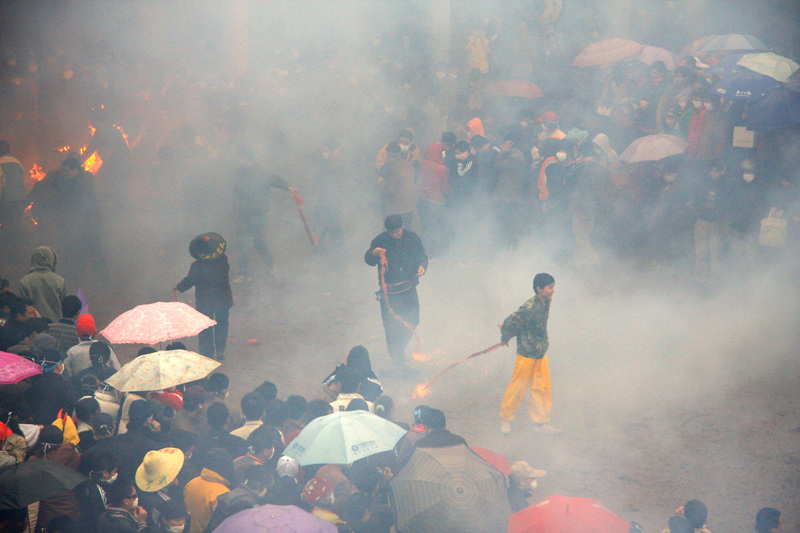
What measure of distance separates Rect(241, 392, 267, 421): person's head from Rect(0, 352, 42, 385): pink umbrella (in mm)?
1459

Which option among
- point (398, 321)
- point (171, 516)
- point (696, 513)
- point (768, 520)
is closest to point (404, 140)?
point (398, 321)

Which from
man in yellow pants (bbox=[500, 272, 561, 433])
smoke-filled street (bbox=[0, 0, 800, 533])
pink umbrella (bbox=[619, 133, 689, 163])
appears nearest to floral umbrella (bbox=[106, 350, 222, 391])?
smoke-filled street (bbox=[0, 0, 800, 533])

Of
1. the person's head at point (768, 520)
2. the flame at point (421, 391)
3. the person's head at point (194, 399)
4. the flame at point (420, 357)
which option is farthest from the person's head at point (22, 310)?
the person's head at point (768, 520)

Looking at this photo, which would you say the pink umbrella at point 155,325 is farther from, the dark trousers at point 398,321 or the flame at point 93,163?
the flame at point 93,163

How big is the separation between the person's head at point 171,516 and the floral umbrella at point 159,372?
90cm

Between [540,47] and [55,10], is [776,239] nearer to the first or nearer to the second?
[540,47]

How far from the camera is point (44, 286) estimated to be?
6336 millimetres

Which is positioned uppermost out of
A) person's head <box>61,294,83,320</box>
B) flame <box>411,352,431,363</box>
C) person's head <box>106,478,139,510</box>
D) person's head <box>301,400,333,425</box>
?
person's head <box>61,294,83,320</box>

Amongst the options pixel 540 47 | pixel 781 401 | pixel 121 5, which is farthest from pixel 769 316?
pixel 121 5

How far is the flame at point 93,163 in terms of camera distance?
11.1 metres

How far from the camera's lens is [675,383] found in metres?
6.01

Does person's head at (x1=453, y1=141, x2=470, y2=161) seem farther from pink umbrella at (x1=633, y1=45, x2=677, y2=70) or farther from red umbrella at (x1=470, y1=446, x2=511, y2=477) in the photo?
red umbrella at (x1=470, y1=446, x2=511, y2=477)

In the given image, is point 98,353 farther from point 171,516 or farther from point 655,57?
point 655,57

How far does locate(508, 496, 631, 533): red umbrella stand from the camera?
10.2 feet
